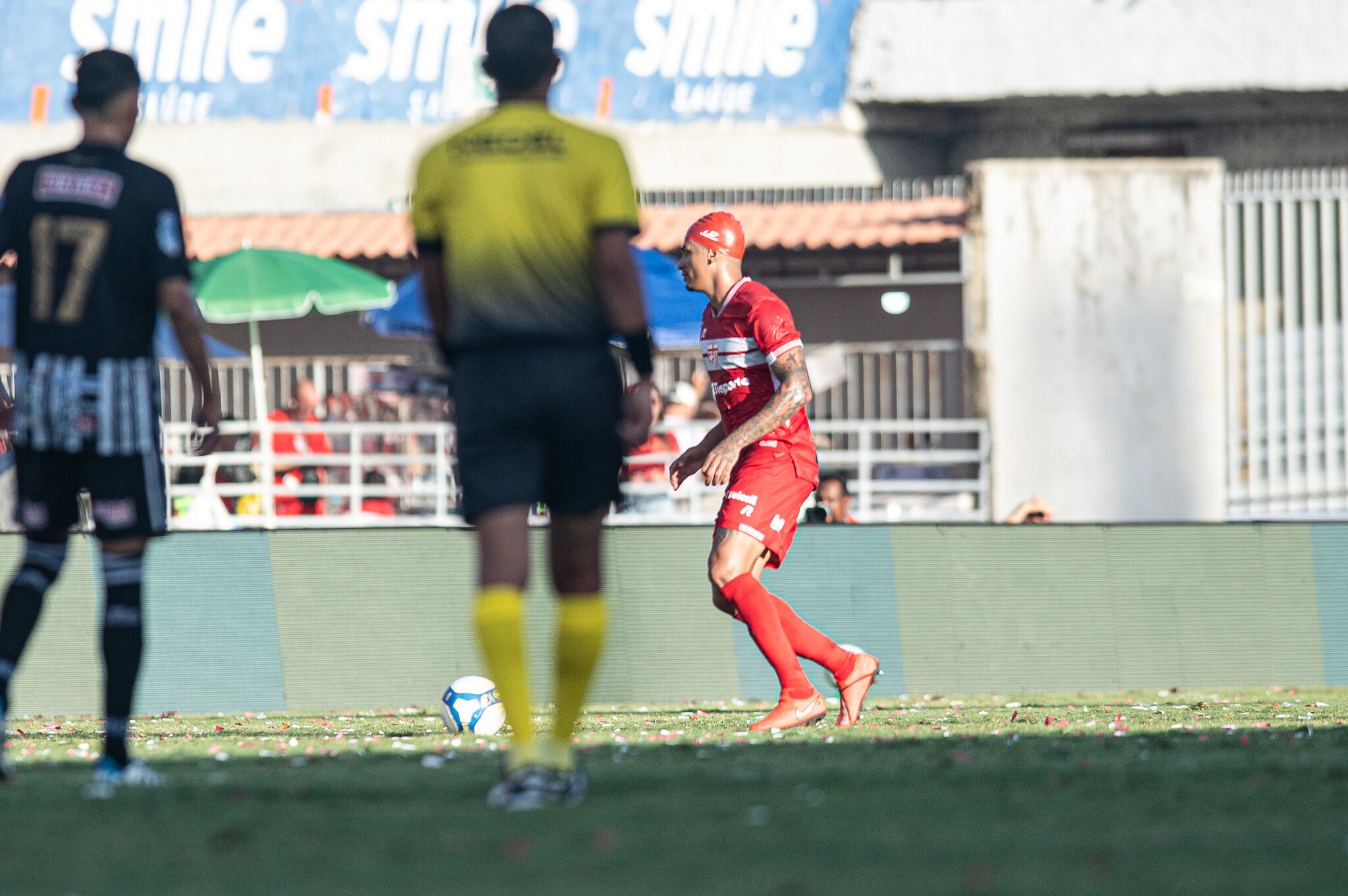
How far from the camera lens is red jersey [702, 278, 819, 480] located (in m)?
7.39

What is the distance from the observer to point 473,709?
7938mm

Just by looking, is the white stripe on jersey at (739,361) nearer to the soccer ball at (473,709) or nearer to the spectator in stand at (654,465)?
the soccer ball at (473,709)

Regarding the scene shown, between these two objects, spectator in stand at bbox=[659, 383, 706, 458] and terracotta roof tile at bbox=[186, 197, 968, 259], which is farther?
terracotta roof tile at bbox=[186, 197, 968, 259]

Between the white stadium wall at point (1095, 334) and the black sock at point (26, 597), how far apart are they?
38.3 feet

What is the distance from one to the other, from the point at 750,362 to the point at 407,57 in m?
15.5

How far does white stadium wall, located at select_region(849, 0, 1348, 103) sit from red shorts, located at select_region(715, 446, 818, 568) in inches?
548

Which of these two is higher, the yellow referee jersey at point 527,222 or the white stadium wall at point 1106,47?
the white stadium wall at point 1106,47

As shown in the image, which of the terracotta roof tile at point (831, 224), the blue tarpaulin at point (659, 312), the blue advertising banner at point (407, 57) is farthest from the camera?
the blue advertising banner at point (407, 57)

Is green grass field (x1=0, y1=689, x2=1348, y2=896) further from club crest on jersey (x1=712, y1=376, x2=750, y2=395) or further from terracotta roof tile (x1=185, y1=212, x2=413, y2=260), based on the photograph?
terracotta roof tile (x1=185, y1=212, x2=413, y2=260)

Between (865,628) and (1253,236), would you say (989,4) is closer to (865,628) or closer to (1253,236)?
(1253,236)

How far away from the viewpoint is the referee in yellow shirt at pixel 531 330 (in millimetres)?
4652

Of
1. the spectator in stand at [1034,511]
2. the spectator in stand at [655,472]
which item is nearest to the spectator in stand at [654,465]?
the spectator in stand at [655,472]

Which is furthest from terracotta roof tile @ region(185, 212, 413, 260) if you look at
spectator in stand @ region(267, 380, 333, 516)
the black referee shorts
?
the black referee shorts

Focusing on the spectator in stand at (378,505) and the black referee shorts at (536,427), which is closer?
the black referee shorts at (536,427)
